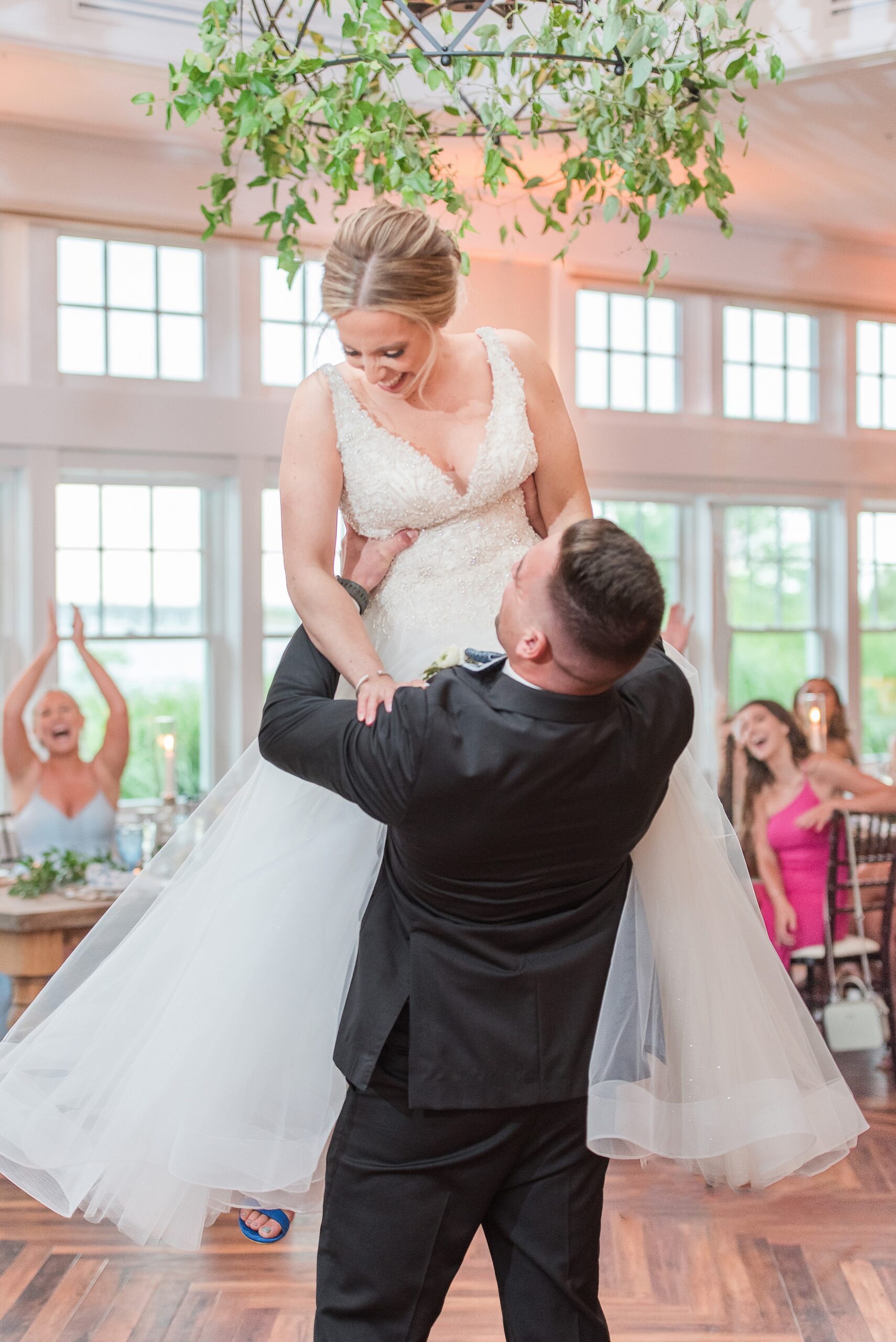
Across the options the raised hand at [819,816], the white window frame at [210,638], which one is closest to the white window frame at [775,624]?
the raised hand at [819,816]

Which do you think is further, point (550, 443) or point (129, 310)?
point (129, 310)

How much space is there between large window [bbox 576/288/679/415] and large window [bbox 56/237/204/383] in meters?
2.01

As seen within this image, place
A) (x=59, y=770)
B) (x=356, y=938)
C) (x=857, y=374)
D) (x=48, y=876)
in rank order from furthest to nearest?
(x=857, y=374)
(x=59, y=770)
(x=48, y=876)
(x=356, y=938)

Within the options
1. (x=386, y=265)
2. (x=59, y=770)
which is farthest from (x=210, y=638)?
(x=386, y=265)

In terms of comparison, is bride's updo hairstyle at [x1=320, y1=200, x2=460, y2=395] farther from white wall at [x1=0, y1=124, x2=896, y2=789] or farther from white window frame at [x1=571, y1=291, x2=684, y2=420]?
white window frame at [x1=571, y1=291, x2=684, y2=420]

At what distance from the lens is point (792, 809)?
4.86m

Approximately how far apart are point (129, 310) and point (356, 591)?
4.30 metres

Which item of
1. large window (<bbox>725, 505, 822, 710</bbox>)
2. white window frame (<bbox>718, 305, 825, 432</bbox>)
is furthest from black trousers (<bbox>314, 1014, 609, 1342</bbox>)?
white window frame (<bbox>718, 305, 825, 432</bbox>)

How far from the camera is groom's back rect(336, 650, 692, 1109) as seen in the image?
147 cm

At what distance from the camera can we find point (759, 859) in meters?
4.92

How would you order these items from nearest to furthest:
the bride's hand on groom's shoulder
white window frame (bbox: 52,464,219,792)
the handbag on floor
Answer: the bride's hand on groom's shoulder
the handbag on floor
white window frame (bbox: 52,464,219,792)

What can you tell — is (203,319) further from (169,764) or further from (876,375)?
(876,375)

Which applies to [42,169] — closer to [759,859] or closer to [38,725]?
[38,725]

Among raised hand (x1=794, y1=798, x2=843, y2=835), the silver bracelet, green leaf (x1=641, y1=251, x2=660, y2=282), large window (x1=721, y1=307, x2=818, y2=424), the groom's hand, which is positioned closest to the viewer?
the silver bracelet
